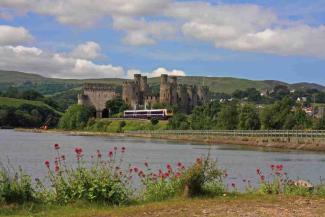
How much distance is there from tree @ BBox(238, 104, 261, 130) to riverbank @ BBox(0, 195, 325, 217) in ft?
353

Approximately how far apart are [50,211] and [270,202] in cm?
602

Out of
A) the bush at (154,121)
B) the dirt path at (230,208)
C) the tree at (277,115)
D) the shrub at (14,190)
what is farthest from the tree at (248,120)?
the shrub at (14,190)

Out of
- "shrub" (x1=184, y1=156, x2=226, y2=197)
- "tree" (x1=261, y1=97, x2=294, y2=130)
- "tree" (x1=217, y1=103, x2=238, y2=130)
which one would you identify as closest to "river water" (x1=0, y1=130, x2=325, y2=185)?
"shrub" (x1=184, y1=156, x2=226, y2=197)

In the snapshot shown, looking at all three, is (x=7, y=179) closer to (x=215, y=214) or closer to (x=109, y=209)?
(x=109, y=209)

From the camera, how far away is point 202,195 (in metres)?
17.6

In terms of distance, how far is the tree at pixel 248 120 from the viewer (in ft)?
406

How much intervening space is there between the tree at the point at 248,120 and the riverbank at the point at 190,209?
107496 mm

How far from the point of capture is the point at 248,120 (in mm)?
123750

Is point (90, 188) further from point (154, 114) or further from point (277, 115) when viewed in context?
point (154, 114)

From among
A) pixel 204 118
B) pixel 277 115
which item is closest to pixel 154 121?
pixel 204 118

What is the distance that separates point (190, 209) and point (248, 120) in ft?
360

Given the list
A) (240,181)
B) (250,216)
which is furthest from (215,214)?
(240,181)

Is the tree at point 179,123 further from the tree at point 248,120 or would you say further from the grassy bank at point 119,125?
the tree at point 248,120

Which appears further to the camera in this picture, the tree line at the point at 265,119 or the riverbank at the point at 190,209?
the tree line at the point at 265,119
